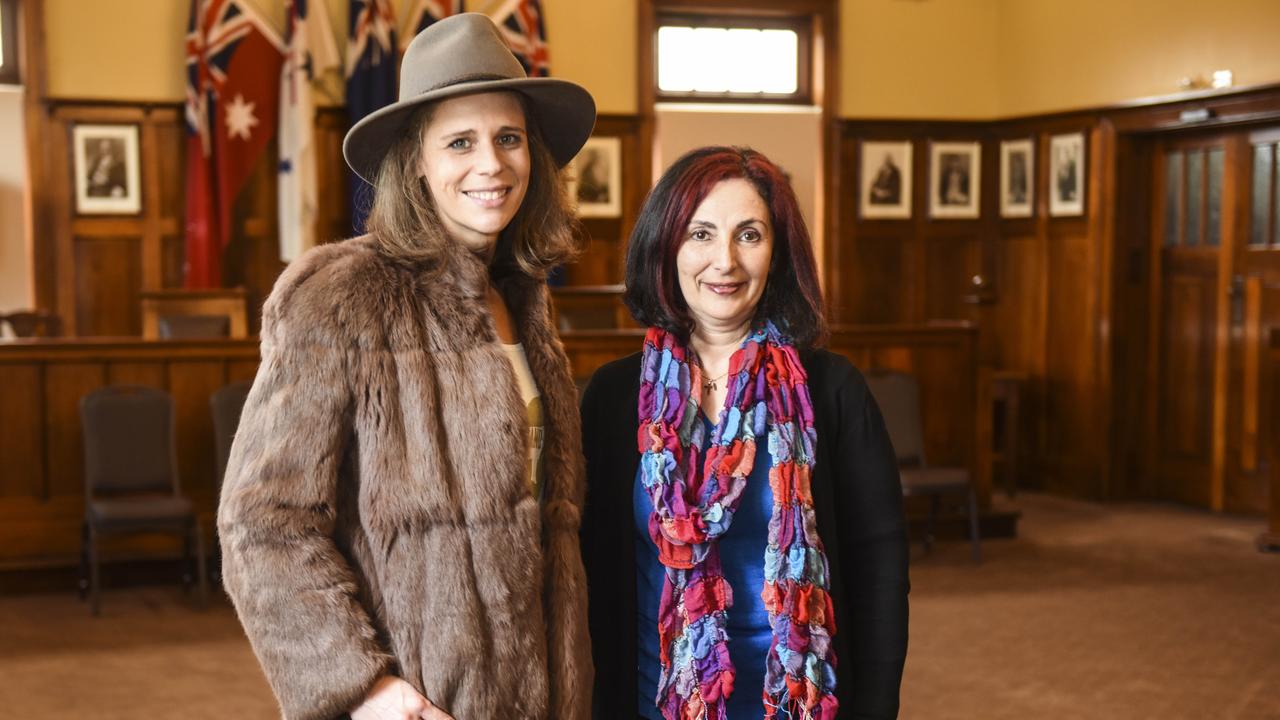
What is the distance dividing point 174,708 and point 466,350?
3.53 meters

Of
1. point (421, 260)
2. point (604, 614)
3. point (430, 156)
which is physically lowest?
point (604, 614)

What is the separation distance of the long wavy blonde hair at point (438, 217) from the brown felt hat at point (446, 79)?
28mm

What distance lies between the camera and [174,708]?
4.77 metres

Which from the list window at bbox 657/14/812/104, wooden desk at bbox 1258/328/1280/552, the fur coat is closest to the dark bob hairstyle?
the fur coat

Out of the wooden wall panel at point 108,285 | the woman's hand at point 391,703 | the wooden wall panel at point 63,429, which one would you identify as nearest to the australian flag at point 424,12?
the wooden wall panel at point 108,285

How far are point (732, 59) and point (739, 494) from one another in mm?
8694

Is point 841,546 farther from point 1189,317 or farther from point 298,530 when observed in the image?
point 1189,317

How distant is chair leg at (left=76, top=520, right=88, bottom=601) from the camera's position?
20.7 feet

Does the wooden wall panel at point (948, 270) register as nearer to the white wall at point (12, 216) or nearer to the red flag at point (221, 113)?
the red flag at point (221, 113)

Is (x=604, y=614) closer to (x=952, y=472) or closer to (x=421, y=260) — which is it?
(x=421, y=260)

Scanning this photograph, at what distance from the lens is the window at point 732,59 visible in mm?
10188

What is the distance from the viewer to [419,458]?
1.70m

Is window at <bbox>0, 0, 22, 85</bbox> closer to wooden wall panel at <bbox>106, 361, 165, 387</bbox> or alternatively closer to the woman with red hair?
wooden wall panel at <bbox>106, 361, 165, 387</bbox>

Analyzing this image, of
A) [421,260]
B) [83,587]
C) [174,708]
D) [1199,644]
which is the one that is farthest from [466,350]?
[83,587]
